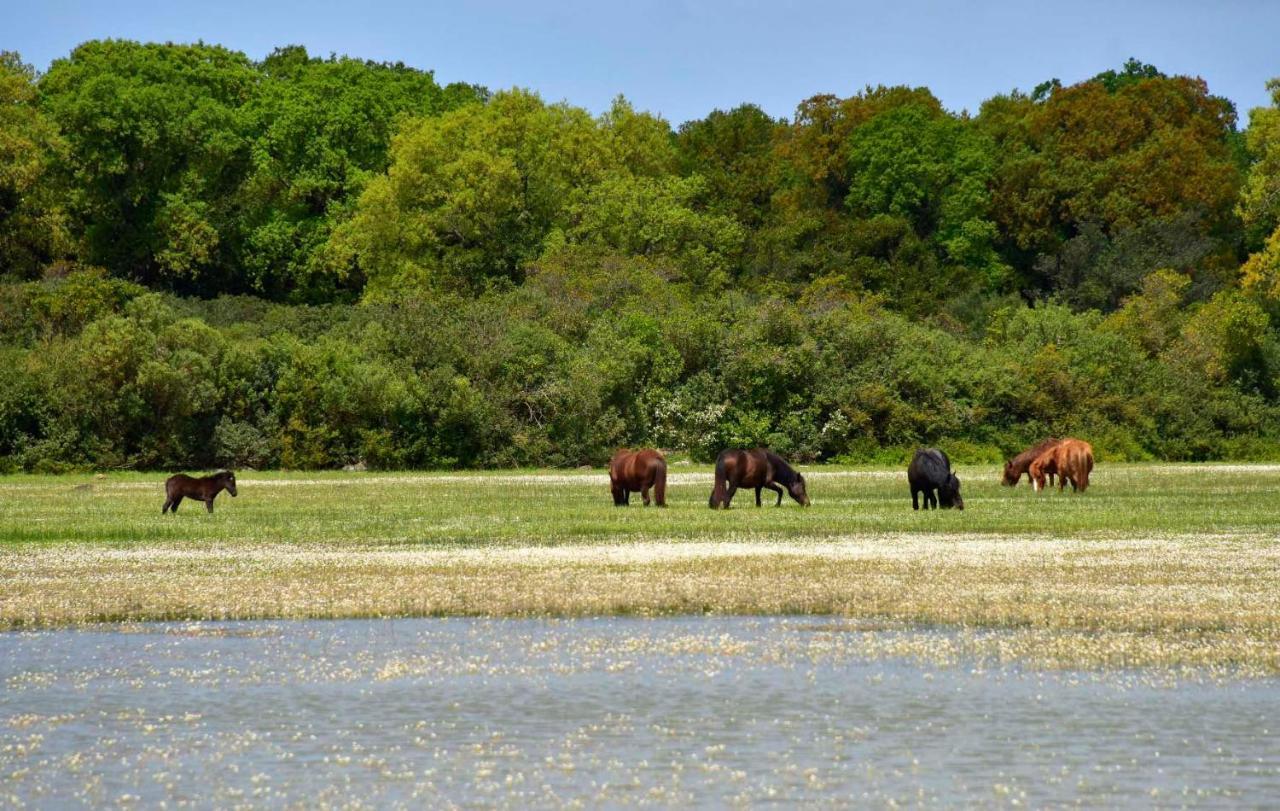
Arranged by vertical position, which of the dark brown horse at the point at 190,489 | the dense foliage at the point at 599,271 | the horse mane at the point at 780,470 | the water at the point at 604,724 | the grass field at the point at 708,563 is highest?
the dense foliage at the point at 599,271

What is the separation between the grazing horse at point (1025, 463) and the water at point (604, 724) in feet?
93.6

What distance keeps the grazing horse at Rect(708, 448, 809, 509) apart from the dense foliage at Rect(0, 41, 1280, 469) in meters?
28.2

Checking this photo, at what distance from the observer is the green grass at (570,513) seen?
30.8 metres

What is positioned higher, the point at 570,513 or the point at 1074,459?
the point at 1074,459

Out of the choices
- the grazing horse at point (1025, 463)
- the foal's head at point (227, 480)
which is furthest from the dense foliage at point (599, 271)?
the foal's head at point (227, 480)

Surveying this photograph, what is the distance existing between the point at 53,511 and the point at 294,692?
24384mm

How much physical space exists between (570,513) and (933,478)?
7143mm

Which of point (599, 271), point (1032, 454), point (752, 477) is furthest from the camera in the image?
point (599, 271)

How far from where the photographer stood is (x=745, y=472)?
3759 cm

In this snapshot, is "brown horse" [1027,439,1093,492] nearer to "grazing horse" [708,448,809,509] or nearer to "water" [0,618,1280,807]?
"grazing horse" [708,448,809,509]

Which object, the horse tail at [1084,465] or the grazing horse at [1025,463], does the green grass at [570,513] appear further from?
the grazing horse at [1025,463]

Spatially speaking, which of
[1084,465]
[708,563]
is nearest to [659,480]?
[1084,465]

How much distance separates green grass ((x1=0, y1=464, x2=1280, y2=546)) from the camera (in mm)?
30828

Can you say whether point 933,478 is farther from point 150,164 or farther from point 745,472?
point 150,164
